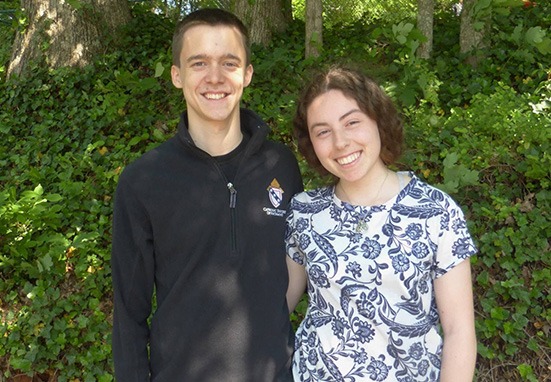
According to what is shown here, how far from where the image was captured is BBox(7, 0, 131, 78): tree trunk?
6.04 m

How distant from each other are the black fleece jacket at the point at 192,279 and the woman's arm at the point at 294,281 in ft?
0.41

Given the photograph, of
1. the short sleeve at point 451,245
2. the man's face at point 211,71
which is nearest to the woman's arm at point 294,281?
the short sleeve at point 451,245

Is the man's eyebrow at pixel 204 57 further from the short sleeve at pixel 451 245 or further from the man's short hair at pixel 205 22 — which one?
the short sleeve at pixel 451 245

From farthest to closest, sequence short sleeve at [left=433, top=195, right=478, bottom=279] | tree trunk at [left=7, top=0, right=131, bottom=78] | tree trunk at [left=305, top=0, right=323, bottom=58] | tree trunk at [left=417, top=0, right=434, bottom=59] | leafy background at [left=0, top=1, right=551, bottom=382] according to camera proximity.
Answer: tree trunk at [left=7, top=0, right=131, bottom=78]
tree trunk at [left=305, top=0, right=323, bottom=58]
tree trunk at [left=417, top=0, right=434, bottom=59]
leafy background at [left=0, top=1, right=551, bottom=382]
short sleeve at [left=433, top=195, right=478, bottom=279]

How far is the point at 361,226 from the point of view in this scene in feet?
6.04

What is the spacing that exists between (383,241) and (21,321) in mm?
3036

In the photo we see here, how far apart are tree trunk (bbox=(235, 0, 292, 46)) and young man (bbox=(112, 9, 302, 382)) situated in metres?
4.53

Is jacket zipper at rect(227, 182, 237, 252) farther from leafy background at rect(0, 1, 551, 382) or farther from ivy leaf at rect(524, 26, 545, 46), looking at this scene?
ivy leaf at rect(524, 26, 545, 46)

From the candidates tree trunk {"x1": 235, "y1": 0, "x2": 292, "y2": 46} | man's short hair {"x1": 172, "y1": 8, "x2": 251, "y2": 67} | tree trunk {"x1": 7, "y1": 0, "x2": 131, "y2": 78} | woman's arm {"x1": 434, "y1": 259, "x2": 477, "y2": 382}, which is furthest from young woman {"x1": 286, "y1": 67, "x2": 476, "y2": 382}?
tree trunk {"x1": 7, "y1": 0, "x2": 131, "y2": 78}

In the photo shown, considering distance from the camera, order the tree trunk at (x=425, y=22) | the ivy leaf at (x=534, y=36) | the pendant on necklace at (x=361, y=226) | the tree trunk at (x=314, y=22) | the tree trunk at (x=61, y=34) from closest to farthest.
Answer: the pendant on necklace at (x=361, y=226) < the ivy leaf at (x=534, y=36) < the tree trunk at (x=425, y=22) < the tree trunk at (x=314, y=22) < the tree trunk at (x=61, y=34)

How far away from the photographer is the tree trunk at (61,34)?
6.04 meters

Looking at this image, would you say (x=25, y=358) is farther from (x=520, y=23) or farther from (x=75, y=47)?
(x=520, y=23)

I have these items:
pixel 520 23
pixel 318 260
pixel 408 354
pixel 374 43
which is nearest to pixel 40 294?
pixel 318 260

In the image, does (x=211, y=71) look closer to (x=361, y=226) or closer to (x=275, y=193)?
(x=275, y=193)
